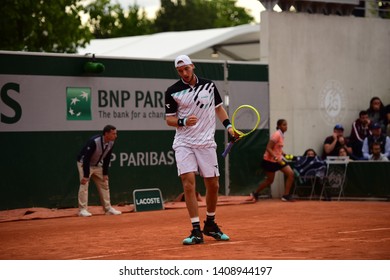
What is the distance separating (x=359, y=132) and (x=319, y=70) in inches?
75.4

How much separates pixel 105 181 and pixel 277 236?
19.5 ft

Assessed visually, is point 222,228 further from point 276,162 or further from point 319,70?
point 319,70

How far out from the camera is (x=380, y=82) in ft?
80.7

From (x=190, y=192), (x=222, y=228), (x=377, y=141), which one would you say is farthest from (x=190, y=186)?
(x=377, y=141)

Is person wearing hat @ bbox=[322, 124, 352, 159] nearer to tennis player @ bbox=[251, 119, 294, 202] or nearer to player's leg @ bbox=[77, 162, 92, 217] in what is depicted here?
tennis player @ bbox=[251, 119, 294, 202]

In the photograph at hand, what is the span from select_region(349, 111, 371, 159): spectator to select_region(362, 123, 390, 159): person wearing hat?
452mm

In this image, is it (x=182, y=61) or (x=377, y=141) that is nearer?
(x=182, y=61)

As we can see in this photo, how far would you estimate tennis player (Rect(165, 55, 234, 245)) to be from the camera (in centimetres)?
1186

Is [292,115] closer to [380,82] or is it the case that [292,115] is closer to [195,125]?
[380,82]

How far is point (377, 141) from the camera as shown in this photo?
2117 cm

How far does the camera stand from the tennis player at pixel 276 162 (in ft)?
68.6

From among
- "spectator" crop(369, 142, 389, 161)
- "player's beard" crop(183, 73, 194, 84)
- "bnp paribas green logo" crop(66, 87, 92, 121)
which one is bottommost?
"spectator" crop(369, 142, 389, 161)

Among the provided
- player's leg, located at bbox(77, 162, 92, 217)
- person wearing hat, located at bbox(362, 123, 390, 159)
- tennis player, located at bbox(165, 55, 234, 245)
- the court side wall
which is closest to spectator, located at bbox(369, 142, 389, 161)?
person wearing hat, located at bbox(362, 123, 390, 159)
